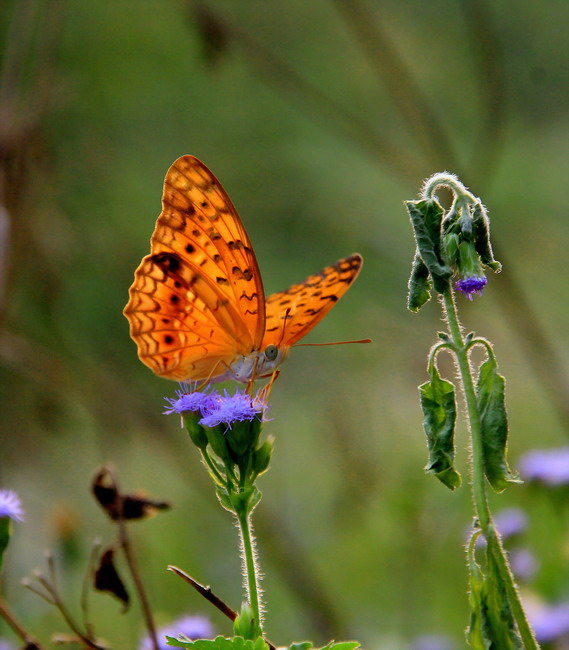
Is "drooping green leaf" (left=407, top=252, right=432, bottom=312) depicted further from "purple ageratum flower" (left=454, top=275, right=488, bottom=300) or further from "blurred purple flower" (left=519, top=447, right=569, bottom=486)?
"blurred purple flower" (left=519, top=447, right=569, bottom=486)

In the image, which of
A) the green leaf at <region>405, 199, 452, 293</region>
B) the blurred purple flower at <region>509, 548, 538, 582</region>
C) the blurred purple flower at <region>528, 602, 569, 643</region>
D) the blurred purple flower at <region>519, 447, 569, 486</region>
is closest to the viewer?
the green leaf at <region>405, 199, 452, 293</region>

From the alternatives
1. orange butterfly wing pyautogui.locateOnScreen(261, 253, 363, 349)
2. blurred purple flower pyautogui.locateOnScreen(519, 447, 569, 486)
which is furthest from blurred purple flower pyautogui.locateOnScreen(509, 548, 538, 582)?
orange butterfly wing pyautogui.locateOnScreen(261, 253, 363, 349)

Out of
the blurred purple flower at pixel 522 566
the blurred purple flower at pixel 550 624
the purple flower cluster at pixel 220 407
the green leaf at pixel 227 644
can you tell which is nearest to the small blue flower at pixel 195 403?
the purple flower cluster at pixel 220 407

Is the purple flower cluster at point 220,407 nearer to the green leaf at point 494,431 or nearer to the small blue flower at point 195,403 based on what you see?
the small blue flower at point 195,403

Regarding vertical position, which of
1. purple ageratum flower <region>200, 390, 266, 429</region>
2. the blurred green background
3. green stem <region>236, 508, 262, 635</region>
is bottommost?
green stem <region>236, 508, 262, 635</region>

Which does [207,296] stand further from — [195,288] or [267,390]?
[267,390]

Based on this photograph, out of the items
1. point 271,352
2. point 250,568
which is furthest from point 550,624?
point 250,568
